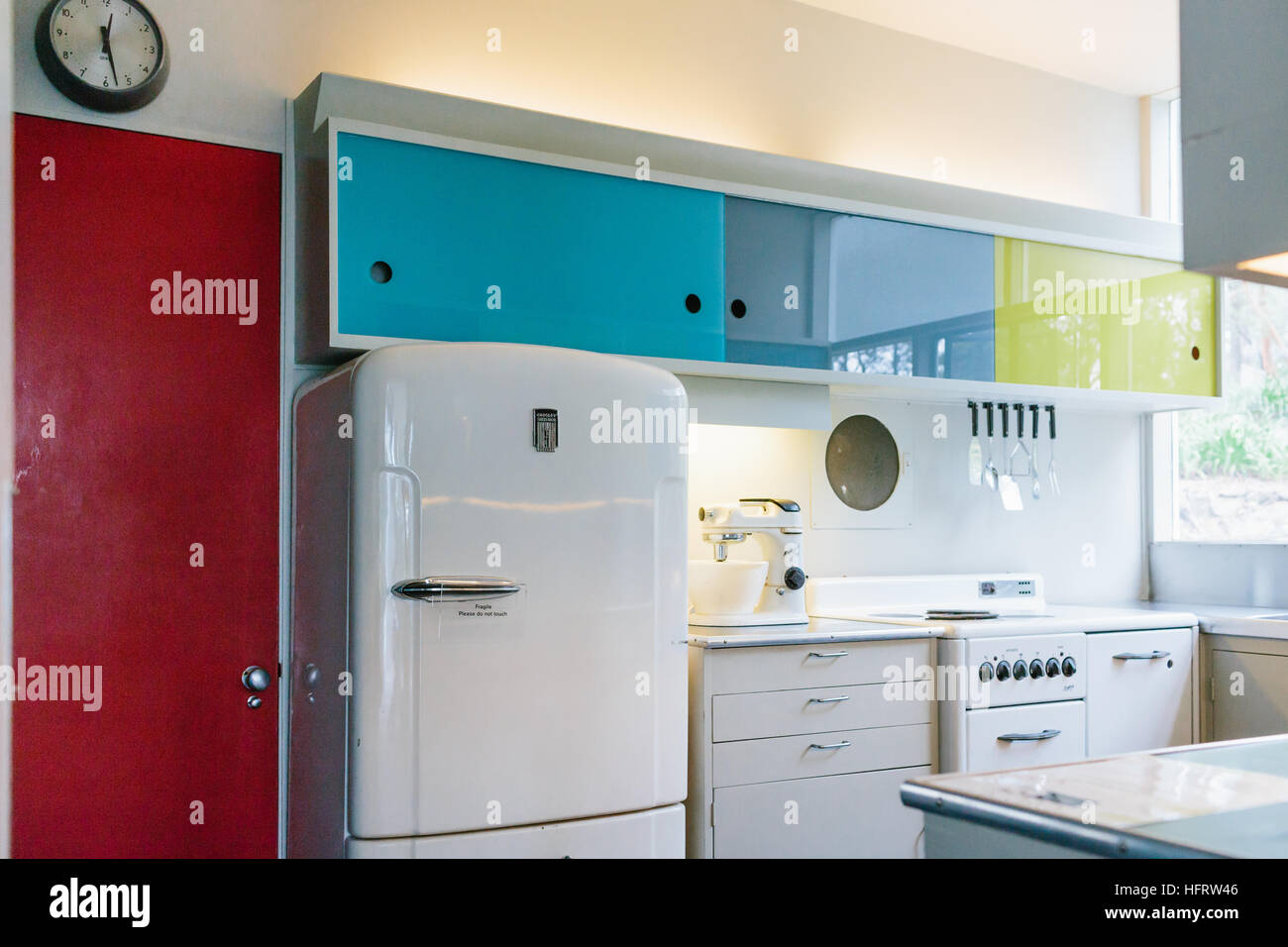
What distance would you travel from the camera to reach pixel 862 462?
12.5 ft

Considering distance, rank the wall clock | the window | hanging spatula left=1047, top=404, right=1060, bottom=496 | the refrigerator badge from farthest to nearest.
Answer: the window < hanging spatula left=1047, top=404, right=1060, bottom=496 < the wall clock < the refrigerator badge

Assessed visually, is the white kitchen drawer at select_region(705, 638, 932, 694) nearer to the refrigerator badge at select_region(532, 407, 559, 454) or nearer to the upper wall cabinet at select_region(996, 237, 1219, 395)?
the refrigerator badge at select_region(532, 407, 559, 454)

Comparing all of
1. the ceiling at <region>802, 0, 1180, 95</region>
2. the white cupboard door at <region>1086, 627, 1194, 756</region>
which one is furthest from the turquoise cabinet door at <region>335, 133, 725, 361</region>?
the white cupboard door at <region>1086, 627, 1194, 756</region>

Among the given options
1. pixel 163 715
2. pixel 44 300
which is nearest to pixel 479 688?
pixel 163 715

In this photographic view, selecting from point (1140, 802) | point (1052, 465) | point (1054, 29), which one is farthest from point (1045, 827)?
point (1054, 29)

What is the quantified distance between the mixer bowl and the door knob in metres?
1.12

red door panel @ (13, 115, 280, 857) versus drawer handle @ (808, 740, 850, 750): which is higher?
red door panel @ (13, 115, 280, 857)

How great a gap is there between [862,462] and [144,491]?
220 cm

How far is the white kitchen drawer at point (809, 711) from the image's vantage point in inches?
112

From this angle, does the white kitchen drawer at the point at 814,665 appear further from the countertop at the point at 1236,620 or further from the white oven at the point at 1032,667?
the countertop at the point at 1236,620

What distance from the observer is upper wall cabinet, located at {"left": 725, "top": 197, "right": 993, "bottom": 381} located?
322cm

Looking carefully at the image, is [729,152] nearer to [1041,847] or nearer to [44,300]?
[44,300]

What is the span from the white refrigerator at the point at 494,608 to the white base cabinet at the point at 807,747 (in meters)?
0.21

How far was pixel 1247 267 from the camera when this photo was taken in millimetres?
1433
